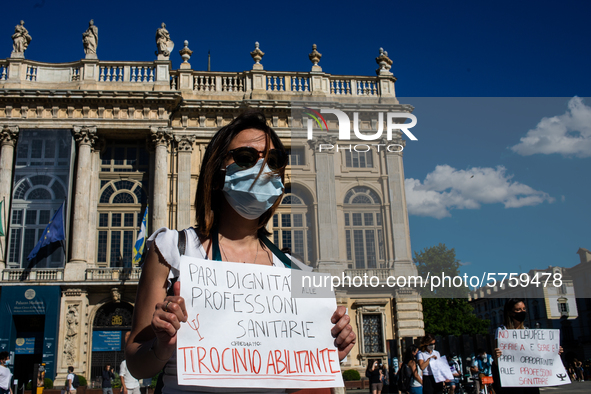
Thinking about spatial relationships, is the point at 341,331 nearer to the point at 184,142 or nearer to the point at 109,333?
the point at 109,333

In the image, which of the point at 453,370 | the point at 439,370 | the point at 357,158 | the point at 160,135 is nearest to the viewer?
the point at 357,158

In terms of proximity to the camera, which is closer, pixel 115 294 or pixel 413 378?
pixel 413 378

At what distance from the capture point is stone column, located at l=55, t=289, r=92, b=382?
71.0 feet

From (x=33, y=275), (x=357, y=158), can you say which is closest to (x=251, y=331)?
(x=357, y=158)

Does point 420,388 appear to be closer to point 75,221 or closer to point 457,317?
point 75,221

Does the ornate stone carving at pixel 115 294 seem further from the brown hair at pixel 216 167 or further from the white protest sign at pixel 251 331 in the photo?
the white protest sign at pixel 251 331

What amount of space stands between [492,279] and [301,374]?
4.56 metres

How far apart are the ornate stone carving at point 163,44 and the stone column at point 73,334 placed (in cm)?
1207

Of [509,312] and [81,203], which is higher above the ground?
[81,203]

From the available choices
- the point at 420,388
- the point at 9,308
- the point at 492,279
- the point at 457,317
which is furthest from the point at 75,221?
the point at 457,317

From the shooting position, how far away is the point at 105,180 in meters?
25.5

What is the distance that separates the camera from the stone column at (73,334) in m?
21.6

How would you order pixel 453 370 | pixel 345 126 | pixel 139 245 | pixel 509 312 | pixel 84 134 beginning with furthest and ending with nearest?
pixel 84 134 → pixel 139 245 → pixel 453 370 → pixel 509 312 → pixel 345 126

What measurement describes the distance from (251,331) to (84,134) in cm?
2463
